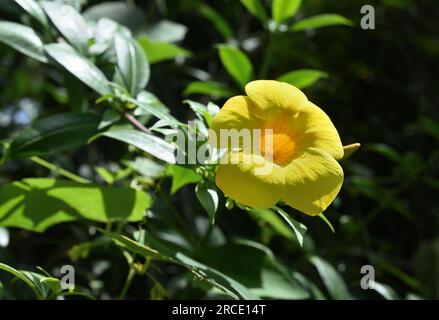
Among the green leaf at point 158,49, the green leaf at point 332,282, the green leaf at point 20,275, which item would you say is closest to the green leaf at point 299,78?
the green leaf at point 158,49

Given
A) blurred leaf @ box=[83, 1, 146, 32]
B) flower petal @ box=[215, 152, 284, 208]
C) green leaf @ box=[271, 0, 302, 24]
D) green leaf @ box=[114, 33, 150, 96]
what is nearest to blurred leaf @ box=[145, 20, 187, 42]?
Answer: blurred leaf @ box=[83, 1, 146, 32]

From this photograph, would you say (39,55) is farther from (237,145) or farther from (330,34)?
(330,34)

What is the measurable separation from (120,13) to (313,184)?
88 centimetres

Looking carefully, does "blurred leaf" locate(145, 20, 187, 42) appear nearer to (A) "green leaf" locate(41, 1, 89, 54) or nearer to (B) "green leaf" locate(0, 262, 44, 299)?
(A) "green leaf" locate(41, 1, 89, 54)

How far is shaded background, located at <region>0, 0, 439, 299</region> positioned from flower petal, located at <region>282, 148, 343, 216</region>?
50 centimetres

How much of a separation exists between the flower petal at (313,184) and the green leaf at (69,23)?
0.44 m

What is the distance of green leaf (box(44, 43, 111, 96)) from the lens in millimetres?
1018

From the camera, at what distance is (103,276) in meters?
1.40

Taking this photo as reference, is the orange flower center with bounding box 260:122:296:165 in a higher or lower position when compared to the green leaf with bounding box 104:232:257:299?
higher

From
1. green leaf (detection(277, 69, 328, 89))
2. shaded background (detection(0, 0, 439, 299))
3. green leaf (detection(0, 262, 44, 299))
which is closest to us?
green leaf (detection(0, 262, 44, 299))

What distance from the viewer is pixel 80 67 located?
3.37 ft
